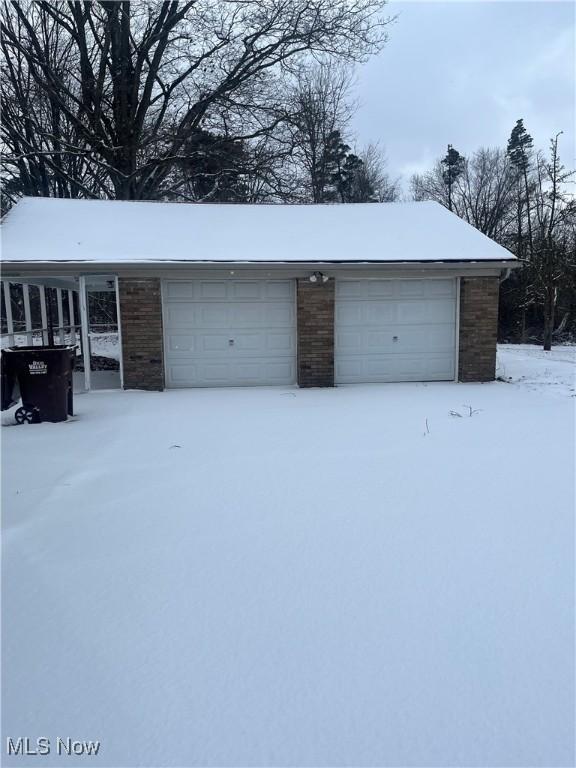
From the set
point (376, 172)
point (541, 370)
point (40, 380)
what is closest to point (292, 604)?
point (40, 380)

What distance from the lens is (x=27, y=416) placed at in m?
7.95

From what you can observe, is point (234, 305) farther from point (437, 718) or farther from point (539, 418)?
point (437, 718)

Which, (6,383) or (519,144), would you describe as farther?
(519,144)

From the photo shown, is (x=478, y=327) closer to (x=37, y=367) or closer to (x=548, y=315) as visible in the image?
(x=37, y=367)

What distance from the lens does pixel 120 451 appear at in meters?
6.28

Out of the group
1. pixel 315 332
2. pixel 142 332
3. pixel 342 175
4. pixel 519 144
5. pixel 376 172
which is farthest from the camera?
pixel 376 172

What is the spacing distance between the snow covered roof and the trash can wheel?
136 inches

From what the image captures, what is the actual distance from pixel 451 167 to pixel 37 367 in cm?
3306

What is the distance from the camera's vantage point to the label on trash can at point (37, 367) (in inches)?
309

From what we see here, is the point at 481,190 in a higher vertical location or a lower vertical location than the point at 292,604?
higher

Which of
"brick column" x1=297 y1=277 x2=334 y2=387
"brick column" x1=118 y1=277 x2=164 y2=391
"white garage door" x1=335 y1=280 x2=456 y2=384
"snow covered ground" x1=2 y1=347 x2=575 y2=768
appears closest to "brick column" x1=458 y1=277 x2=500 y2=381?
"white garage door" x1=335 y1=280 x2=456 y2=384

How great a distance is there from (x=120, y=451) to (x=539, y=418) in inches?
230

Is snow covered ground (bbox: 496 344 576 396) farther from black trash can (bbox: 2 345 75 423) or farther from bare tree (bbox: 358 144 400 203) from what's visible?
bare tree (bbox: 358 144 400 203)

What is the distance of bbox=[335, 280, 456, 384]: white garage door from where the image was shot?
1156 cm
